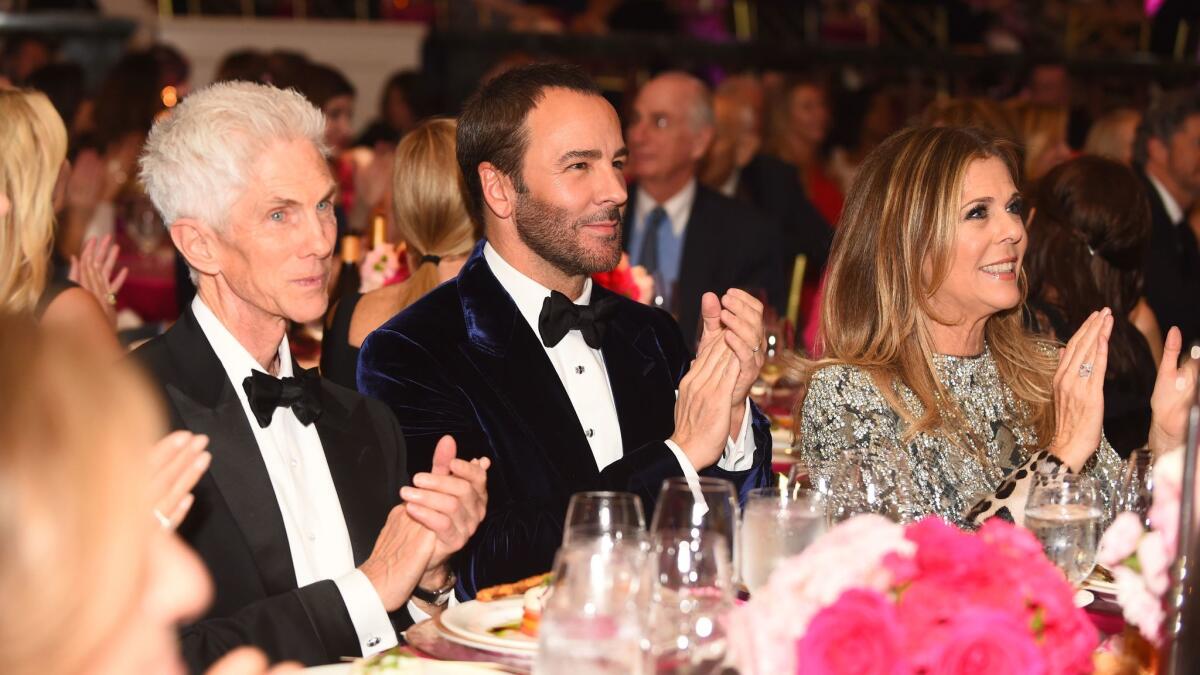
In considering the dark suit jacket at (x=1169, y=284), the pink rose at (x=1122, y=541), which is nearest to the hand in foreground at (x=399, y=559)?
the pink rose at (x=1122, y=541)

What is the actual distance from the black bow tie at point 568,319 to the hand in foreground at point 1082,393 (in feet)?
3.08

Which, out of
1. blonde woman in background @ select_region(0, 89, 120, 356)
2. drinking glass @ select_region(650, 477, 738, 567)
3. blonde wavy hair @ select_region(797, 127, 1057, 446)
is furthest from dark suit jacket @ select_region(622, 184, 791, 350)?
drinking glass @ select_region(650, 477, 738, 567)

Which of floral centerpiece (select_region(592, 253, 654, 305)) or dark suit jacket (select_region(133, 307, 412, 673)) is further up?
floral centerpiece (select_region(592, 253, 654, 305))

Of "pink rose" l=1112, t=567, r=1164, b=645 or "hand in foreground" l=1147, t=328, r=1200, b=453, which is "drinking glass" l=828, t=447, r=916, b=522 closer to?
"pink rose" l=1112, t=567, r=1164, b=645

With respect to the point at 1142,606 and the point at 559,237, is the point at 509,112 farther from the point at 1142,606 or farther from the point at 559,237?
the point at 1142,606

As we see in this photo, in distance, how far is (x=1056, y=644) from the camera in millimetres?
1604

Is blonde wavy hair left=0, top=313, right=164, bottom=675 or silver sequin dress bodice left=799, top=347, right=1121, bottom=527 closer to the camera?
blonde wavy hair left=0, top=313, right=164, bottom=675

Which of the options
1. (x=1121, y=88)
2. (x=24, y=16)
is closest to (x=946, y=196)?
(x=24, y=16)

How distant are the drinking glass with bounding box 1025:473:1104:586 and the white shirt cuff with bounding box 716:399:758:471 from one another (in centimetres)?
81

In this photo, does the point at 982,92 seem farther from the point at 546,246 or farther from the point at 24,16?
the point at 546,246

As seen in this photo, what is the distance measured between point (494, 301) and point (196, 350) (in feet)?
2.42

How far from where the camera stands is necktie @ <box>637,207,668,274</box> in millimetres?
6375

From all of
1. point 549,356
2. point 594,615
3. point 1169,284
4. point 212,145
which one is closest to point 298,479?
point 212,145

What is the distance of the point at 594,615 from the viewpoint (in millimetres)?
1584
